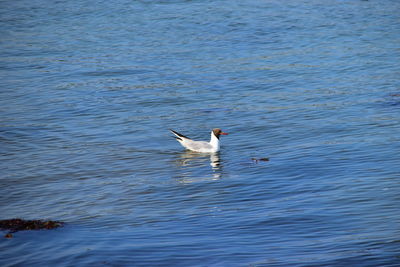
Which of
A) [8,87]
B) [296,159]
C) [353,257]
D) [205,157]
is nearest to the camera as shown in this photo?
[353,257]

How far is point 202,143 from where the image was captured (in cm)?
1669

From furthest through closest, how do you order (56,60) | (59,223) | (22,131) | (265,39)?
(265,39)
(56,60)
(22,131)
(59,223)

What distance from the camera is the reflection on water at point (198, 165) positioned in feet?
46.7

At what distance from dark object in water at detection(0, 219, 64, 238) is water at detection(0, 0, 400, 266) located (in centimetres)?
31

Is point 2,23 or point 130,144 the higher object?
point 2,23

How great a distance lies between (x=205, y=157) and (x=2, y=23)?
2341 cm

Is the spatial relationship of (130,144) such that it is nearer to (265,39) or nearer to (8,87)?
(8,87)

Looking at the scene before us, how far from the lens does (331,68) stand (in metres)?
25.3

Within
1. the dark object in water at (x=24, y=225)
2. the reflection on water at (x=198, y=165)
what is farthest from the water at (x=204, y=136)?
the dark object in water at (x=24, y=225)

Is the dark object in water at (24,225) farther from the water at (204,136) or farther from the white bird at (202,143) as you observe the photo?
the white bird at (202,143)

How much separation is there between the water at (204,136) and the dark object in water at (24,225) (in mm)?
313

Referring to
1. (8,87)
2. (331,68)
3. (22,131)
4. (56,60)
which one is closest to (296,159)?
(22,131)

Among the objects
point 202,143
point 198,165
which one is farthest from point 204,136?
point 198,165

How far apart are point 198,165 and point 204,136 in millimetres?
2674
